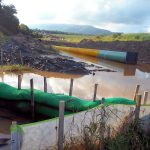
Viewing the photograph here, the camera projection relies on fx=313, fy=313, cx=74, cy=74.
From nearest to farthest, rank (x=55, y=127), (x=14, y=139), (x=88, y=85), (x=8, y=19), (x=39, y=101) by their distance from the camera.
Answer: (x=14, y=139) < (x=55, y=127) < (x=39, y=101) < (x=88, y=85) < (x=8, y=19)

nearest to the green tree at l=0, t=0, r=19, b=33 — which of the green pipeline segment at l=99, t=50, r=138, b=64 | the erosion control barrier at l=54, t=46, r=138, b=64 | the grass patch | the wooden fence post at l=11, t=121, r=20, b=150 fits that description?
the erosion control barrier at l=54, t=46, r=138, b=64

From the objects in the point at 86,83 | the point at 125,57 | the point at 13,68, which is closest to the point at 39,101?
the point at 86,83

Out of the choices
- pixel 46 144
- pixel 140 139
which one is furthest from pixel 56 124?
pixel 140 139

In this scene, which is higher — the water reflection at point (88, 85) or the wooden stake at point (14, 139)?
the wooden stake at point (14, 139)

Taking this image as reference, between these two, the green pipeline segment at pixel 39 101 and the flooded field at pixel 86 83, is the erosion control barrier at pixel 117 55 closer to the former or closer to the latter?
the flooded field at pixel 86 83

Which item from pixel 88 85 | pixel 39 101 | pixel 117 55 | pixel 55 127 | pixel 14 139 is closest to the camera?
pixel 14 139

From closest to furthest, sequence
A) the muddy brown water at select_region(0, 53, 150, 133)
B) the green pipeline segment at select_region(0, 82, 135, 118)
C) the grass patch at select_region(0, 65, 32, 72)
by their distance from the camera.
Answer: the green pipeline segment at select_region(0, 82, 135, 118) → the muddy brown water at select_region(0, 53, 150, 133) → the grass patch at select_region(0, 65, 32, 72)

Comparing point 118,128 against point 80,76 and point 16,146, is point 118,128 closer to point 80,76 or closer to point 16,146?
point 16,146

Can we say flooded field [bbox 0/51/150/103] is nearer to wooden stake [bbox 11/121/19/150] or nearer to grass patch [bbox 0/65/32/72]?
grass patch [bbox 0/65/32/72]

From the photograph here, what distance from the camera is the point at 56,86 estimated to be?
18000 mm

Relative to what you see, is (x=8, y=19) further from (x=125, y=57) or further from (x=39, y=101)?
(x=39, y=101)

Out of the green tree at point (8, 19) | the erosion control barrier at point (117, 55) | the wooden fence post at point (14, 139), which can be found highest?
the green tree at point (8, 19)

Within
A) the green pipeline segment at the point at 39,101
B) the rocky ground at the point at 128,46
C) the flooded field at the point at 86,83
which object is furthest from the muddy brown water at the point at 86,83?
the rocky ground at the point at 128,46

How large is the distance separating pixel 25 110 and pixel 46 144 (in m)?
5.42
